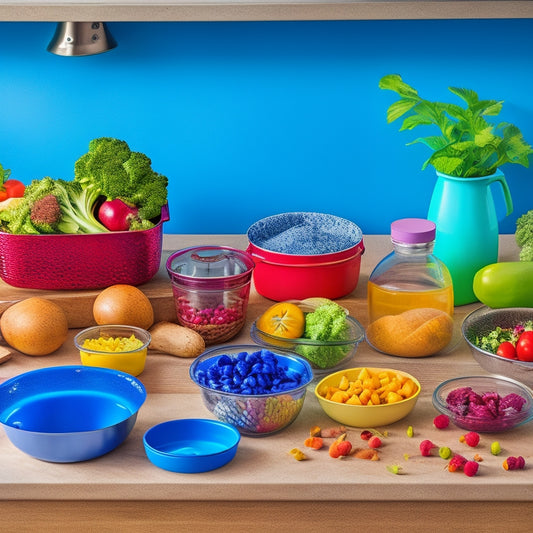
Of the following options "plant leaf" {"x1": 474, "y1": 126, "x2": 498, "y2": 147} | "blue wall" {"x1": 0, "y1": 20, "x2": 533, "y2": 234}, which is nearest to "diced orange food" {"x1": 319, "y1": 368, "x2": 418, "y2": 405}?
"plant leaf" {"x1": 474, "y1": 126, "x2": 498, "y2": 147}

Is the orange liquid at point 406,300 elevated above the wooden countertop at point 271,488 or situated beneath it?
elevated above

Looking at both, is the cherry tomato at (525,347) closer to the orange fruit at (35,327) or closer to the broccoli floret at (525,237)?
the broccoli floret at (525,237)

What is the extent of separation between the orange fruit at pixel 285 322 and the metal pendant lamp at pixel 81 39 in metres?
0.78

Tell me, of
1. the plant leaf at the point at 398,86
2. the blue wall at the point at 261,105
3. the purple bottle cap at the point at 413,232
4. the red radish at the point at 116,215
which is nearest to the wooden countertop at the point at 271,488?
the purple bottle cap at the point at 413,232

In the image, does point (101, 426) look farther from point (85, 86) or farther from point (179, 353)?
point (85, 86)

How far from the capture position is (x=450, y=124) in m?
1.79

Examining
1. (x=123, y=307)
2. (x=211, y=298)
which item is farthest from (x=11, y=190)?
(x=211, y=298)

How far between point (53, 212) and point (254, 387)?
0.58 m

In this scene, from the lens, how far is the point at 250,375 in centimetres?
144

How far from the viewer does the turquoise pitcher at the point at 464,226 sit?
70.2 inches

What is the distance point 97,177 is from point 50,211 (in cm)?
→ 12

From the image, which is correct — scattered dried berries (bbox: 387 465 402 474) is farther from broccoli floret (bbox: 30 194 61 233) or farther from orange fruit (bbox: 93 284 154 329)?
broccoli floret (bbox: 30 194 61 233)

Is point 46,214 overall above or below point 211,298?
above

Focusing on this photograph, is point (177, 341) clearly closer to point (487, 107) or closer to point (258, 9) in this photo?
point (258, 9)
